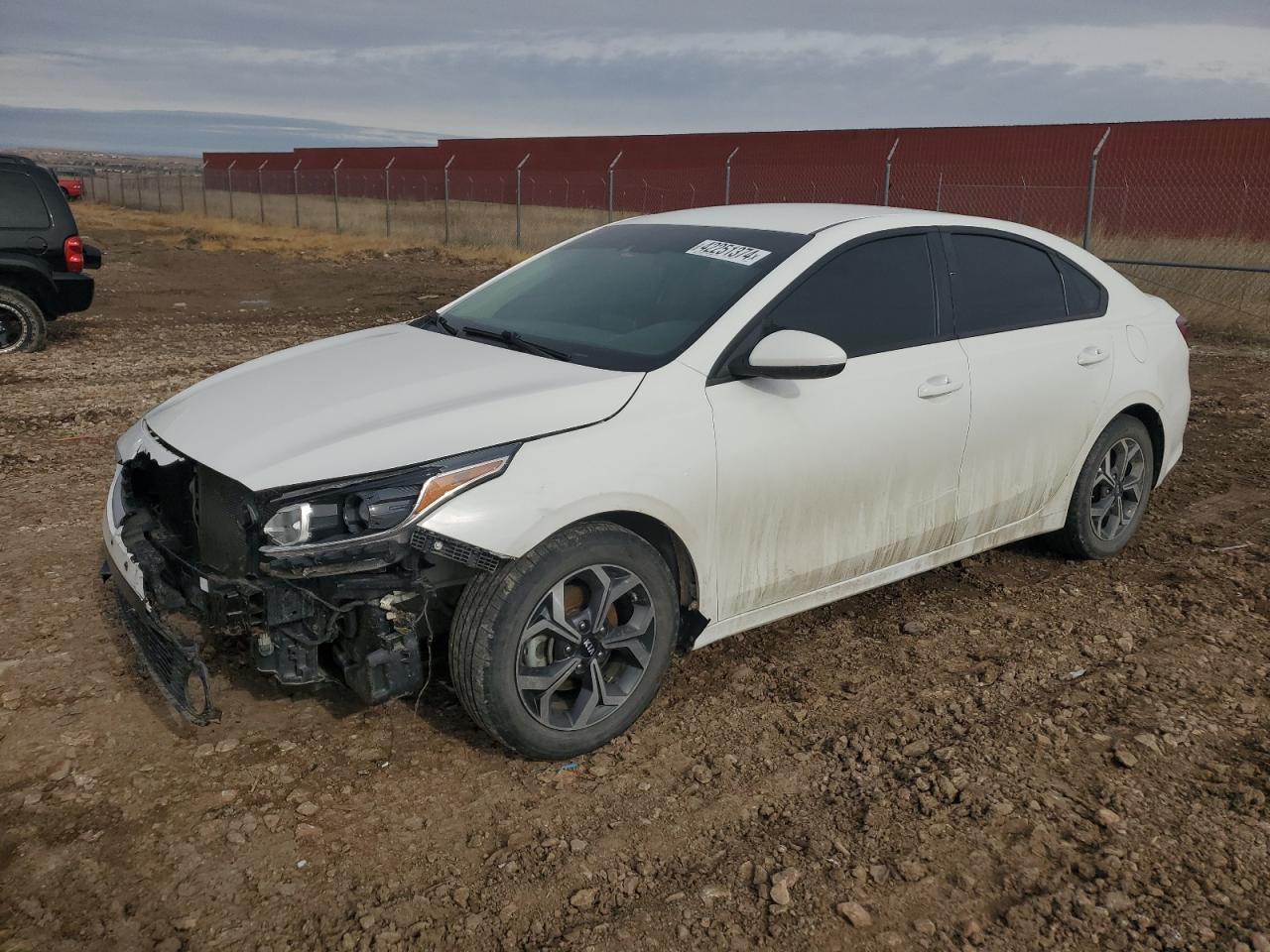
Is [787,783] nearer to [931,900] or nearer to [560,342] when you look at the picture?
[931,900]

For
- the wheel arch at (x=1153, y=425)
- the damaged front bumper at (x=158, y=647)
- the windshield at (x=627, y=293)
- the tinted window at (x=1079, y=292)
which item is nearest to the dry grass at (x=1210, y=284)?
the wheel arch at (x=1153, y=425)

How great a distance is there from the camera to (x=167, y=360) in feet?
35.1

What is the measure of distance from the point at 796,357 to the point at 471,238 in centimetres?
2381

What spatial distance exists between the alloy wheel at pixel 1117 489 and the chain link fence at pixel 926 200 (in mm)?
8326

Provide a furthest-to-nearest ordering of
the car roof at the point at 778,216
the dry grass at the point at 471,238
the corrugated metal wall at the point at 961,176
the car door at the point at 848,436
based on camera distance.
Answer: the corrugated metal wall at the point at 961,176 → the dry grass at the point at 471,238 → the car roof at the point at 778,216 → the car door at the point at 848,436

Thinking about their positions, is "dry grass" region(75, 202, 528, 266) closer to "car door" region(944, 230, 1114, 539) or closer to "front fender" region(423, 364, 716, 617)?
"car door" region(944, 230, 1114, 539)

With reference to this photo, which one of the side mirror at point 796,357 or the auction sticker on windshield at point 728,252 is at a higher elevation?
the auction sticker on windshield at point 728,252

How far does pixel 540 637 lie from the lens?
330 centimetres

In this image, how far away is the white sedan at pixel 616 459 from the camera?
3105mm

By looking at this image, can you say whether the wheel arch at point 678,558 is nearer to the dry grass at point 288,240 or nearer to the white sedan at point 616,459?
the white sedan at point 616,459

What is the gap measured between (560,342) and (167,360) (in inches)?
319

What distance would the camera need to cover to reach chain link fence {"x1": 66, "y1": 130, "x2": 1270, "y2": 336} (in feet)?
49.8

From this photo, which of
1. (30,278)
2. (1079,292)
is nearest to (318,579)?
(1079,292)

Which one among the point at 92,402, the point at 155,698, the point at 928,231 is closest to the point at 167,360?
the point at 92,402
